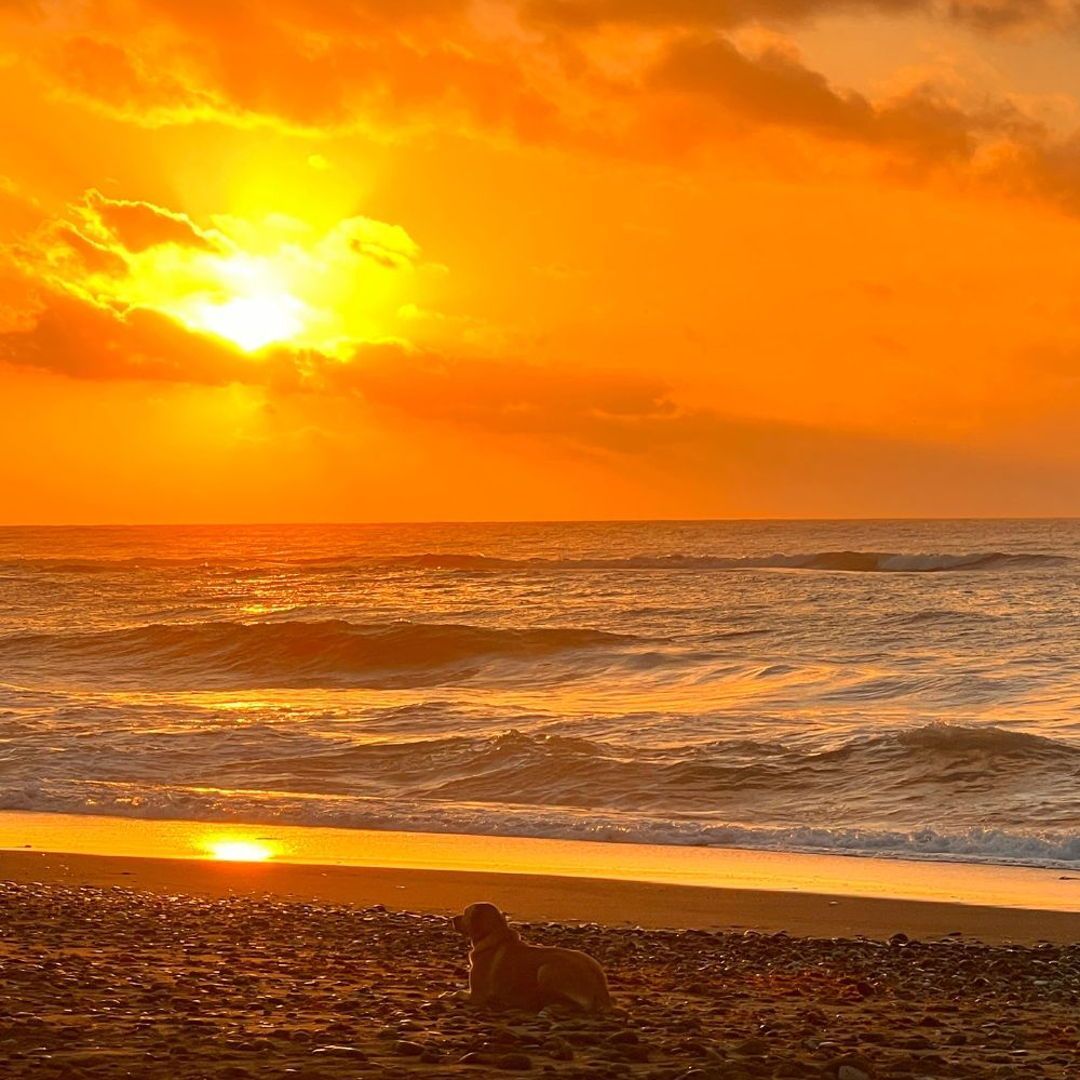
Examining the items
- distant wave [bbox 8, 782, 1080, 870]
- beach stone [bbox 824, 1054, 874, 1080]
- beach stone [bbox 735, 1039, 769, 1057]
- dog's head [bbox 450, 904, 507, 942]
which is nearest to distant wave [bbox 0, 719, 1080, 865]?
distant wave [bbox 8, 782, 1080, 870]

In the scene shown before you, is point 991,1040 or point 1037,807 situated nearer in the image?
point 991,1040

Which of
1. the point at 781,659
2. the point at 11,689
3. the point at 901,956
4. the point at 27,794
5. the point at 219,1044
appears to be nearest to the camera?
the point at 219,1044

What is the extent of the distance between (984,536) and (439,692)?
117m

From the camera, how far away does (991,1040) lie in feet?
23.8

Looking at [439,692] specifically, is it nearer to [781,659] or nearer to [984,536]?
[781,659]

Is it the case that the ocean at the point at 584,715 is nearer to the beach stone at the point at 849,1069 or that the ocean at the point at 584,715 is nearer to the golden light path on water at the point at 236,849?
the golden light path on water at the point at 236,849

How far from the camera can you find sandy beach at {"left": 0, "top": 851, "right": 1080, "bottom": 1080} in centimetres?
646

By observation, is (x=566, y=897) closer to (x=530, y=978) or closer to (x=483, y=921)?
(x=483, y=921)

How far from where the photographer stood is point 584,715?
1030 inches

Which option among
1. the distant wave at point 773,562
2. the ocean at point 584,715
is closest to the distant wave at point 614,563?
the distant wave at point 773,562

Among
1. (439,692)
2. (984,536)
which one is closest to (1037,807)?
(439,692)

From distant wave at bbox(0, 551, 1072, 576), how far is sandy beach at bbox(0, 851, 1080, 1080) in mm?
75726

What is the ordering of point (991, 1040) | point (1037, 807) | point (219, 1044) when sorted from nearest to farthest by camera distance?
1. point (219, 1044)
2. point (991, 1040)
3. point (1037, 807)

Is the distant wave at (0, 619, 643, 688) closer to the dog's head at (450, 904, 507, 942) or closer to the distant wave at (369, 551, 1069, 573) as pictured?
the dog's head at (450, 904, 507, 942)
